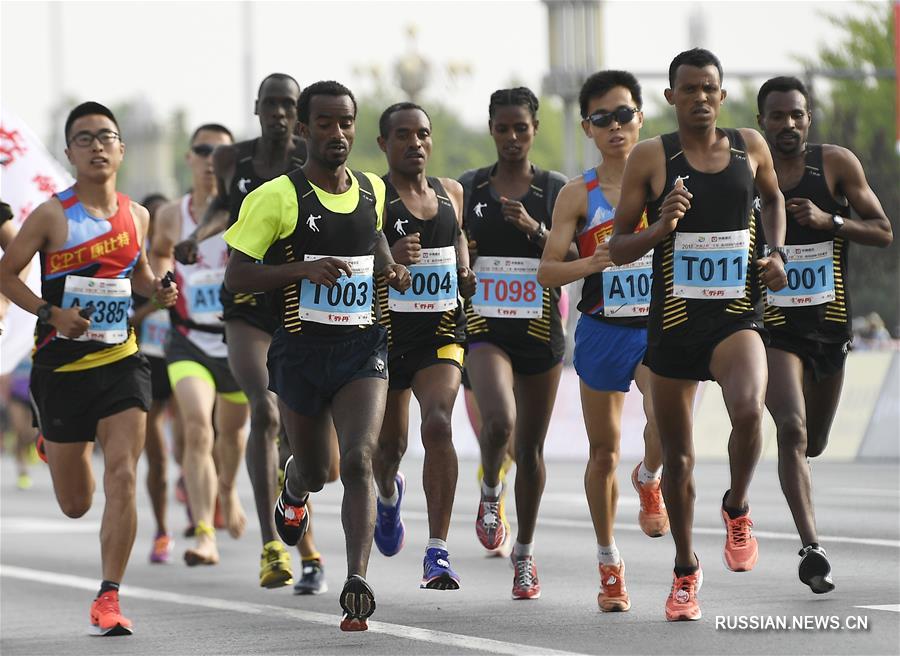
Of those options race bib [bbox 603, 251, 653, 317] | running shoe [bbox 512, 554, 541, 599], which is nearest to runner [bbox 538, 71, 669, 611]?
race bib [bbox 603, 251, 653, 317]

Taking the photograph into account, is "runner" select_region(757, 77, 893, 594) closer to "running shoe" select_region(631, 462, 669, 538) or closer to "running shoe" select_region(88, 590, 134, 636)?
"running shoe" select_region(631, 462, 669, 538)

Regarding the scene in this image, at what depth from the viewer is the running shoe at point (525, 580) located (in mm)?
9328

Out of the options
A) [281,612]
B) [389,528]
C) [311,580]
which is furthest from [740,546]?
[311,580]

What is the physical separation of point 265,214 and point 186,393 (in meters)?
4.30

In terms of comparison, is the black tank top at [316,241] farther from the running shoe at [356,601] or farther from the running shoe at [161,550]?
the running shoe at [161,550]

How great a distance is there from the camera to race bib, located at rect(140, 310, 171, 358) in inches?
556

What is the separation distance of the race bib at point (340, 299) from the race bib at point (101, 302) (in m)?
1.15

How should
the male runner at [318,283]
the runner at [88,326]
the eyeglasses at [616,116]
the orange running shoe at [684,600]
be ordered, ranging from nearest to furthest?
the orange running shoe at [684,600]
the male runner at [318,283]
the runner at [88,326]
the eyeglasses at [616,116]

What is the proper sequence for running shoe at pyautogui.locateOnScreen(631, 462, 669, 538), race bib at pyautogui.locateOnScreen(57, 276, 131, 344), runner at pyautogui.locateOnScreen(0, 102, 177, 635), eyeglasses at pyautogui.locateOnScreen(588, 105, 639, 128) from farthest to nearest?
running shoe at pyautogui.locateOnScreen(631, 462, 669, 538) < eyeglasses at pyautogui.locateOnScreen(588, 105, 639, 128) < race bib at pyautogui.locateOnScreen(57, 276, 131, 344) < runner at pyautogui.locateOnScreen(0, 102, 177, 635)

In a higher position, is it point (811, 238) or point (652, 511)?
point (811, 238)

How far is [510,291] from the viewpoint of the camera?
32.3ft

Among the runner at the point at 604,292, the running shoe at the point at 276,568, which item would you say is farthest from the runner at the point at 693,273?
the running shoe at the point at 276,568

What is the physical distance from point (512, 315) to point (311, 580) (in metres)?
1.74

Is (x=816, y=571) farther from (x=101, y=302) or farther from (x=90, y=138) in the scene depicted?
(x=90, y=138)
